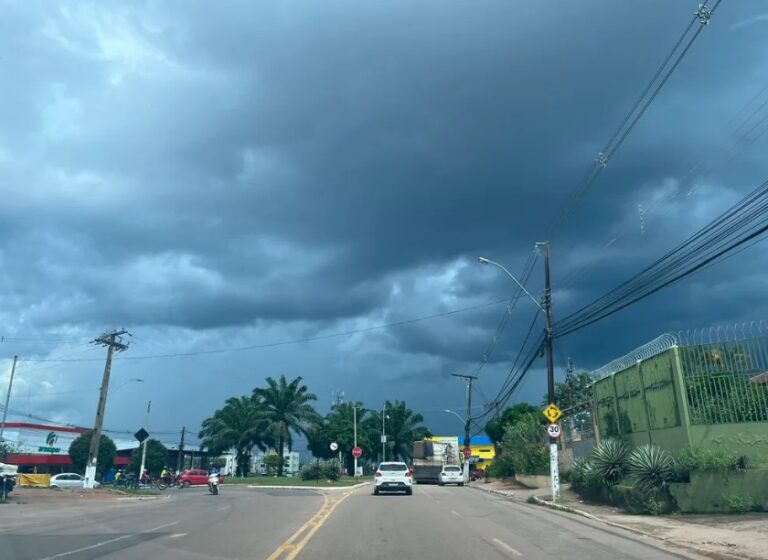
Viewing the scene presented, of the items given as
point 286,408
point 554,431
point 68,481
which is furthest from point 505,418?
point 554,431

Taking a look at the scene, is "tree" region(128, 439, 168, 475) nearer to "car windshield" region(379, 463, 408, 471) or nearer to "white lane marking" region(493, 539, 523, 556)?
"car windshield" region(379, 463, 408, 471)

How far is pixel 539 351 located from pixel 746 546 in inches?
729

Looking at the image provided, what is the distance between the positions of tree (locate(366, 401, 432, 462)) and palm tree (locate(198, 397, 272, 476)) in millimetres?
26396

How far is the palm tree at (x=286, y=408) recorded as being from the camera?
75969mm

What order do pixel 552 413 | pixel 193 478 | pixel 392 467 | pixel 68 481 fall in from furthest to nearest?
pixel 193 478 → pixel 68 481 → pixel 392 467 → pixel 552 413

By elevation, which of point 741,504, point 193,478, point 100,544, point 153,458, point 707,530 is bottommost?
point 100,544

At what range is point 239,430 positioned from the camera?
3219 inches

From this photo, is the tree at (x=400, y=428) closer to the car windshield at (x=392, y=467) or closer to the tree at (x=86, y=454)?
the tree at (x=86, y=454)

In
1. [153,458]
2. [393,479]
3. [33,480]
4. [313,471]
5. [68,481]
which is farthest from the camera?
[153,458]

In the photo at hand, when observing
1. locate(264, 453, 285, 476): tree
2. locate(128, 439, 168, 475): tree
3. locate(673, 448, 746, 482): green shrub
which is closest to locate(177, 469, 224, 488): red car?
locate(264, 453, 285, 476): tree

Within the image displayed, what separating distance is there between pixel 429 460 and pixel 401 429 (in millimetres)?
50149

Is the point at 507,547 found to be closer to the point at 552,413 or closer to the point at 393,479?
the point at 552,413

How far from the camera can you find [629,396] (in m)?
27.1

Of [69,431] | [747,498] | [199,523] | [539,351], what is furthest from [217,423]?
[747,498]
